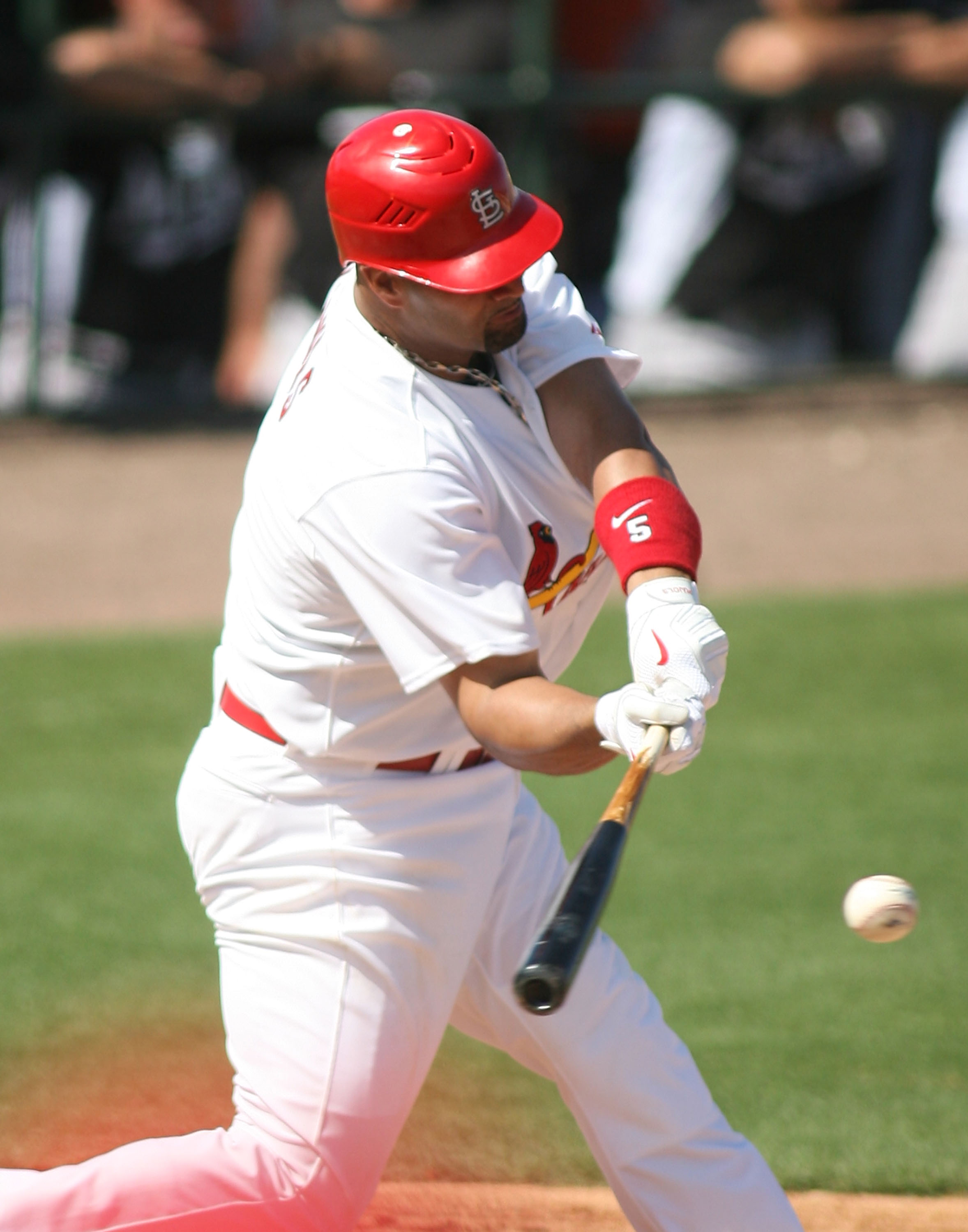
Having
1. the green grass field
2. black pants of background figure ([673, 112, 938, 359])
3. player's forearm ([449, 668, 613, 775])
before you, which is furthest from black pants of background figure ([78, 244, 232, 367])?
player's forearm ([449, 668, 613, 775])

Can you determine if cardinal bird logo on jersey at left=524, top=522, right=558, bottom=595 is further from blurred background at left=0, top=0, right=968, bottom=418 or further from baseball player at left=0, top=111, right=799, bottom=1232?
blurred background at left=0, top=0, right=968, bottom=418

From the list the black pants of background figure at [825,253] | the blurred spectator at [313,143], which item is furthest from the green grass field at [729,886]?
the blurred spectator at [313,143]

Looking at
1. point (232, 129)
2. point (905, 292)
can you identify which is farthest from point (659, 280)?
point (232, 129)

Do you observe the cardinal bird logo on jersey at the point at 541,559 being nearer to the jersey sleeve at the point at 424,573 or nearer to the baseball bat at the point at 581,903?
the jersey sleeve at the point at 424,573

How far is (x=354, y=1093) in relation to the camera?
240 cm

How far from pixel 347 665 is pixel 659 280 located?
717 centimetres

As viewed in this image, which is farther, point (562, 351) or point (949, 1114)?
point (949, 1114)

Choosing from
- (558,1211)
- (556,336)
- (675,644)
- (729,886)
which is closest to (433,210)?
(556,336)

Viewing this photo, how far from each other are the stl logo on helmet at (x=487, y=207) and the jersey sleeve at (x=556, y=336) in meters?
0.14

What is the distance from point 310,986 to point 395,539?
0.70 meters

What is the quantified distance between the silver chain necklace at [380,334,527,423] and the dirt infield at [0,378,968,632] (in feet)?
16.2

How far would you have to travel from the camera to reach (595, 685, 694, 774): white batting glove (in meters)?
2.10

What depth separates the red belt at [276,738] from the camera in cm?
253

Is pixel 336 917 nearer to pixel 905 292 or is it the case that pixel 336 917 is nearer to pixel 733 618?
pixel 733 618
